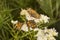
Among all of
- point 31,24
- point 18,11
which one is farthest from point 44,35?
point 18,11

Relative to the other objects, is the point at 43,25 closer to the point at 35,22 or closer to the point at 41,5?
the point at 35,22

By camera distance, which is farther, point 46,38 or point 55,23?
point 55,23

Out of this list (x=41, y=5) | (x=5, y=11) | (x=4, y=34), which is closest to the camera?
(x=4, y=34)

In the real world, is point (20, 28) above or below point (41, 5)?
below

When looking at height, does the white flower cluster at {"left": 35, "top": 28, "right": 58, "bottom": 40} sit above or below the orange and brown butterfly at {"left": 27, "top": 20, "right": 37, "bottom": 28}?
below

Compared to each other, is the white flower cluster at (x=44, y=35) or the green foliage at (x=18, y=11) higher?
the green foliage at (x=18, y=11)

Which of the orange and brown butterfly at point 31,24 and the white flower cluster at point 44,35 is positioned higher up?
the orange and brown butterfly at point 31,24

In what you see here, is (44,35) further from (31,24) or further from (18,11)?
(18,11)

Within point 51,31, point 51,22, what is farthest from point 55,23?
point 51,31
